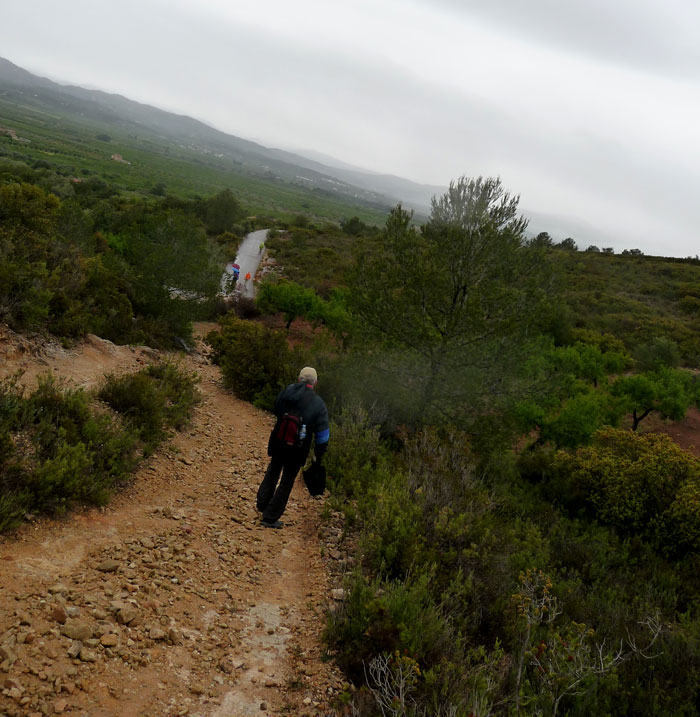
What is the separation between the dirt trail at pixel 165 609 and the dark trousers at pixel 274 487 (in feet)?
0.69

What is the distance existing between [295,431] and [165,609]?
215 cm

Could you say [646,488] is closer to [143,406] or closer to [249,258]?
[143,406]

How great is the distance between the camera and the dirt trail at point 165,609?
2875 millimetres

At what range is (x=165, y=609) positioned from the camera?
3.73 metres

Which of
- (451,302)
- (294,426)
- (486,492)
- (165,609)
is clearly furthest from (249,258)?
(165,609)

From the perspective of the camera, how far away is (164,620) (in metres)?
3.58

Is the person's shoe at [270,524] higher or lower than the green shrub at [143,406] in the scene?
lower

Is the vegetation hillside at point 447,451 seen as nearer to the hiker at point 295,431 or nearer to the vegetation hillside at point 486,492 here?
the vegetation hillside at point 486,492

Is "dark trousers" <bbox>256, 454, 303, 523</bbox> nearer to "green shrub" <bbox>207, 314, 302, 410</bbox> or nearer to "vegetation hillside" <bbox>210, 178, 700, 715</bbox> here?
"vegetation hillside" <bbox>210, 178, 700, 715</bbox>

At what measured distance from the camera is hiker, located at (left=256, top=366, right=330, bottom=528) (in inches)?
211

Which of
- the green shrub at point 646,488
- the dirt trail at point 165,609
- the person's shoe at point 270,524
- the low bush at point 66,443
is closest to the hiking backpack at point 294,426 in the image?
the person's shoe at point 270,524

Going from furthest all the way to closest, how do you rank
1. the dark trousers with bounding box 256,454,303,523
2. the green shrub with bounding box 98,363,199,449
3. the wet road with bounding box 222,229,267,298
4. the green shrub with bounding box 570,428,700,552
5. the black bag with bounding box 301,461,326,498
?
the wet road with bounding box 222,229,267,298
the green shrub with bounding box 570,428,700,552
the green shrub with bounding box 98,363,199,449
the black bag with bounding box 301,461,326,498
the dark trousers with bounding box 256,454,303,523

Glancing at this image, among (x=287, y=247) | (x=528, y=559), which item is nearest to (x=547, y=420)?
(x=528, y=559)

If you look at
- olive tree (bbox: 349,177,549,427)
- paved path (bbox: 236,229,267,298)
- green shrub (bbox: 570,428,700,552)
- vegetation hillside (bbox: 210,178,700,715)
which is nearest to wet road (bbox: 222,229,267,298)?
paved path (bbox: 236,229,267,298)
